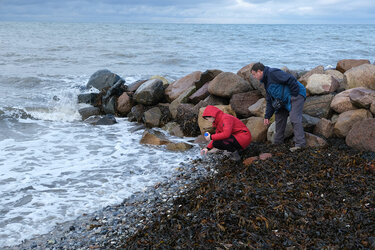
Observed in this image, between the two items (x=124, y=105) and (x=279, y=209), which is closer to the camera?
(x=279, y=209)

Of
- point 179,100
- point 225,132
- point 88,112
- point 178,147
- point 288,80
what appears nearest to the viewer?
point 225,132

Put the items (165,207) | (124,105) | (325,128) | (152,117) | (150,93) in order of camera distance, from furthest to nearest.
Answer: (124,105) → (150,93) → (152,117) → (325,128) → (165,207)

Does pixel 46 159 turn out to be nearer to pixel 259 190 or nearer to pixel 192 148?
pixel 192 148

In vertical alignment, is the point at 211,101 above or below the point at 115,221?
above

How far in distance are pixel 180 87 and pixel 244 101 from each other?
3.23 metres

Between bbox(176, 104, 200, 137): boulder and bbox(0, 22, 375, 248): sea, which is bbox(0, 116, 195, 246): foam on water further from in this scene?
bbox(176, 104, 200, 137): boulder

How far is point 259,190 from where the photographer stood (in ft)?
17.7

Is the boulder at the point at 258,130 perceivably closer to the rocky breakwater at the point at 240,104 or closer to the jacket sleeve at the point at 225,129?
the rocky breakwater at the point at 240,104

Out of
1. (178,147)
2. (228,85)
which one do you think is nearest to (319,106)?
(228,85)

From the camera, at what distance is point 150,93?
38.4 ft

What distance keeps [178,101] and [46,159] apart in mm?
4597

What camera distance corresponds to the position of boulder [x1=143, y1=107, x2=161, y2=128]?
10852mm

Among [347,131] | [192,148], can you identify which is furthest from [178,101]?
[347,131]

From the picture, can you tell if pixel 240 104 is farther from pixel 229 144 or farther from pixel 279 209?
pixel 279 209
